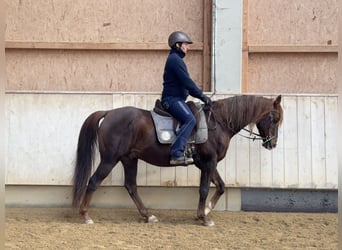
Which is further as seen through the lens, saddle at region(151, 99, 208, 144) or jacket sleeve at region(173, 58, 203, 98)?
saddle at region(151, 99, 208, 144)

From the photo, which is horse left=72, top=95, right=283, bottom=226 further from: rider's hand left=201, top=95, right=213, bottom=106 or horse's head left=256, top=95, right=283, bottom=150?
rider's hand left=201, top=95, right=213, bottom=106

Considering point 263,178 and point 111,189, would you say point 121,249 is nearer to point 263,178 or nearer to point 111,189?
point 111,189

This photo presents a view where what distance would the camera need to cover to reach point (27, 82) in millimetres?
7441

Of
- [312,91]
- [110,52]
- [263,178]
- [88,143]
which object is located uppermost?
[110,52]

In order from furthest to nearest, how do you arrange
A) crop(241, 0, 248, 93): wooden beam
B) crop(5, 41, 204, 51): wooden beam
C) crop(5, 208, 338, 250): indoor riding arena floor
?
1. crop(5, 41, 204, 51): wooden beam
2. crop(241, 0, 248, 93): wooden beam
3. crop(5, 208, 338, 250): indoor riding arena floor

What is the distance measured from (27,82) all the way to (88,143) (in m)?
2.05

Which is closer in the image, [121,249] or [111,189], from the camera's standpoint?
[121,249]

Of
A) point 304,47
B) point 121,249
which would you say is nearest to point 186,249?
point 121,249

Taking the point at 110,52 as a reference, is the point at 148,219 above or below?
below

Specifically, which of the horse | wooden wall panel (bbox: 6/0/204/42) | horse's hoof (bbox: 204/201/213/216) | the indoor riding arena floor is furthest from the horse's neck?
wooden wall panel (bbox: 6/0/204/42)

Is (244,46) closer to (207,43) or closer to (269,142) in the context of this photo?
(207,43)

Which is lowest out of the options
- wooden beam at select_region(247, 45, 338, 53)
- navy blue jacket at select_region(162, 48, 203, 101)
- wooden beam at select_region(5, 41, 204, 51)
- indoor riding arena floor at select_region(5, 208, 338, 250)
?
indoor riding arena floor at select_region(5, 208, 338, 250)

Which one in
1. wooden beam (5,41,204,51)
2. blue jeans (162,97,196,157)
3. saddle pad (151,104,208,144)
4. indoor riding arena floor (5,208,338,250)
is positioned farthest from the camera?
wooden beam (5,41,204,51)

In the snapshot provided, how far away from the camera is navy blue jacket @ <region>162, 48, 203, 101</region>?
18.8 ft
